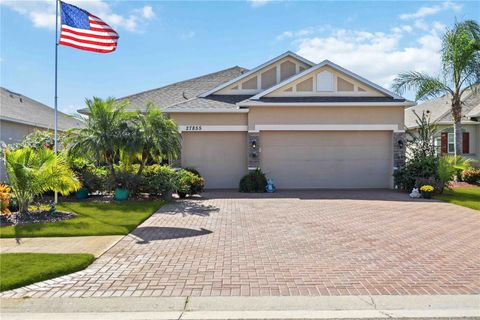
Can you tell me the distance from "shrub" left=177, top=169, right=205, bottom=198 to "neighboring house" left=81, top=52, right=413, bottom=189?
3.01 meters

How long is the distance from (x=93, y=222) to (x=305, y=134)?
11193mm

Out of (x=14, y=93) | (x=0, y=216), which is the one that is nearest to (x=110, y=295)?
(x=0, y=216)


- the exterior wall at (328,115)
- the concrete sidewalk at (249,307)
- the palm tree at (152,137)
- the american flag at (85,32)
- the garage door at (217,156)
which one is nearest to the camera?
the concrete sidewalk at (249,307)

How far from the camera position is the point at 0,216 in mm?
10930

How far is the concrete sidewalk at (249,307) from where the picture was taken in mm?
4941

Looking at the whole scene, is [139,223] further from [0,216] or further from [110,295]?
[110,295]

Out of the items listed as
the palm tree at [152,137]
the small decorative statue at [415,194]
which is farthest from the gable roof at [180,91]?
the small decorative statue at [415,194]

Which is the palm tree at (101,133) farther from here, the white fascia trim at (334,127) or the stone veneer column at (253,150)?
the white fascia trim at (334,127)

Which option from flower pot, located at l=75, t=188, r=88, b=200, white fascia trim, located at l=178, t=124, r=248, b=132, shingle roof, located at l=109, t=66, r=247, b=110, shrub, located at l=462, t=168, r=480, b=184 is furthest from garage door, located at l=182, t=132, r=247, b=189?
shrub, located at l=462, t=168, r=480, b=184

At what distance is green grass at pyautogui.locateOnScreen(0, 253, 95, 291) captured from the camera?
19.7 feet

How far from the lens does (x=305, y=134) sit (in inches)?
752

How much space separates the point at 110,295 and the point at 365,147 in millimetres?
15748

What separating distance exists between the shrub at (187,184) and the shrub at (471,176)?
13.8 m

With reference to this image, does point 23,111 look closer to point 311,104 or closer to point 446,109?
point 311,104
